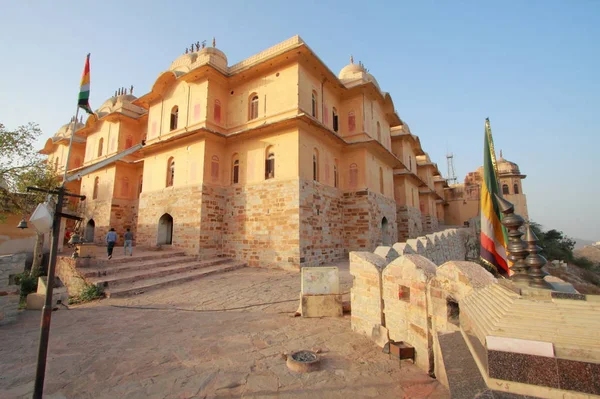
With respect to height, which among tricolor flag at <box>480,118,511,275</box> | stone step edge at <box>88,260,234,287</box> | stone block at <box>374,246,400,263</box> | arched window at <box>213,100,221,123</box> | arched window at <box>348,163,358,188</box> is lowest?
stone step edge at <box>88,260,234,287</box>

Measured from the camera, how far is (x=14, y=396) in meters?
3.00

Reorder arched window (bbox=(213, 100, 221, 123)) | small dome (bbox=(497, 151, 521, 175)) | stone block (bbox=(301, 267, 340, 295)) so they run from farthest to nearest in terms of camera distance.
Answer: small dome (bbox=(497, 151, 521, 175)), arched window (bbox=(213, 100, 221, 123)), stone block (bbox=(301, 267, 340, 295))

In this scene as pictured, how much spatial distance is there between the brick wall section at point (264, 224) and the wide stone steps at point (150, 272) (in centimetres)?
129

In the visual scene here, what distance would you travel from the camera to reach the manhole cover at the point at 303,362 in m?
3.30

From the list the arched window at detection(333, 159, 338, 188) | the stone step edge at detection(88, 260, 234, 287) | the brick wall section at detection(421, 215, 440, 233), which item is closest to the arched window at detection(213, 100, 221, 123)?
Result: the arched window at detection(333, 159, 338, 188)

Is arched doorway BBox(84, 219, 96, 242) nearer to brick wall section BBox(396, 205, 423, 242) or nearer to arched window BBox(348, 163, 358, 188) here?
arched window BBox(348, 163, 358, 188)

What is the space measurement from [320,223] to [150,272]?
7032 millimetres

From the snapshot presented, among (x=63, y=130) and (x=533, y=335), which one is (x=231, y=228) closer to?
(x=533, y=335)

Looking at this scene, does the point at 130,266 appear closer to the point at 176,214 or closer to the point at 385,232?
the point at 176,214

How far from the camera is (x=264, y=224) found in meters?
12.1

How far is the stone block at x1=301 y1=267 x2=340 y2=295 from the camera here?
5410 mm

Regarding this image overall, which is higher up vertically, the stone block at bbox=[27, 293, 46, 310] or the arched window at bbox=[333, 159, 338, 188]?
the arched window at bbox=[333, 159, 338, 188]

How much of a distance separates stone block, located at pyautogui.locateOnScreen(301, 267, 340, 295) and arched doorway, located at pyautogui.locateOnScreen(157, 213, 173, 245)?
11.3 m

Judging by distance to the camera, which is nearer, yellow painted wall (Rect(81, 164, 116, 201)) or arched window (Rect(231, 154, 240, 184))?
arched window (Rect(231, 154, 240, 184))
